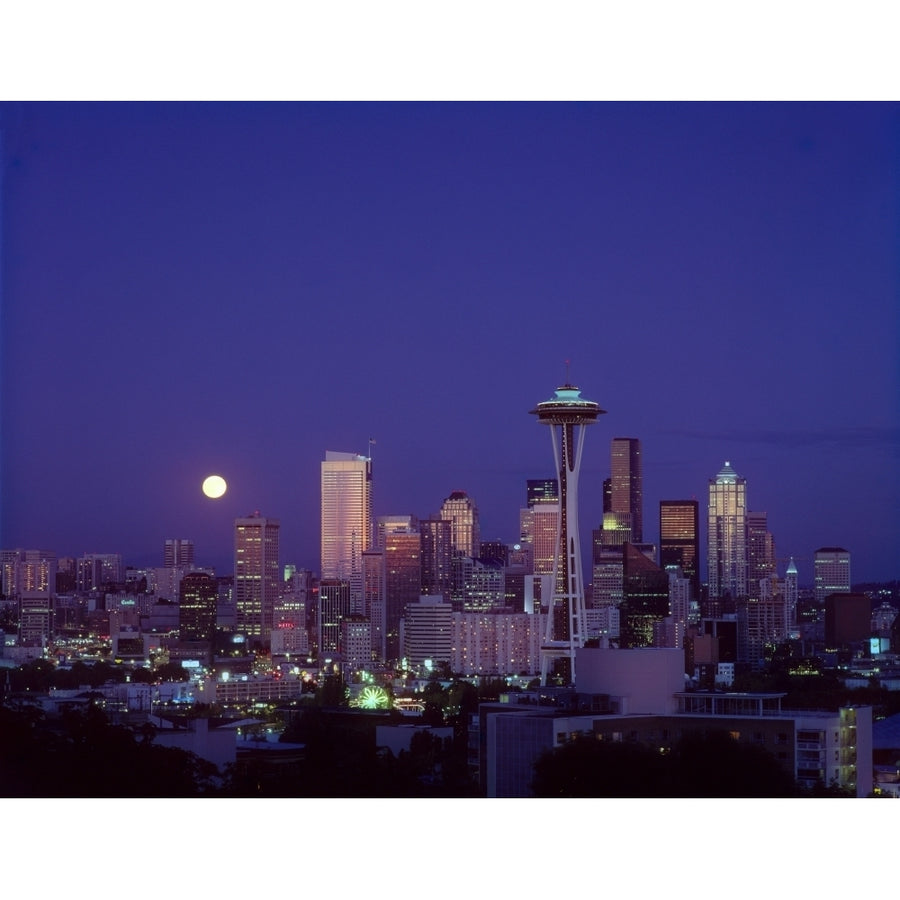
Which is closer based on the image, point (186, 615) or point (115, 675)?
point (115, 675)

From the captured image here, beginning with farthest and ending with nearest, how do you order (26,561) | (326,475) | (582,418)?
(326,475)
(26,561)
(582,418)

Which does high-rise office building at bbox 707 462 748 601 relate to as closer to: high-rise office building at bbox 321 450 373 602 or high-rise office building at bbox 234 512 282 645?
high-rise office building at bbox 321 450 373 602

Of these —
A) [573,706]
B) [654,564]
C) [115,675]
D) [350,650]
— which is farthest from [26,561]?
[573,706]

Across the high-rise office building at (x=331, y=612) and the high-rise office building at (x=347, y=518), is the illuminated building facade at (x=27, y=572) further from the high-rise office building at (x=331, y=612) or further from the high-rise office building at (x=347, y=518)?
the high-rise office building at (x=331, y=612)

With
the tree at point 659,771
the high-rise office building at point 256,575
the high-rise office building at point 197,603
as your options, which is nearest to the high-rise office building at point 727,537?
the high-rise office building at point 256,575

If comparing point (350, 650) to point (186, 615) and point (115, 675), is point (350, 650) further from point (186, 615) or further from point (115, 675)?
point (115, 675)

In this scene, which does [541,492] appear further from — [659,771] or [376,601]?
[659,771]
